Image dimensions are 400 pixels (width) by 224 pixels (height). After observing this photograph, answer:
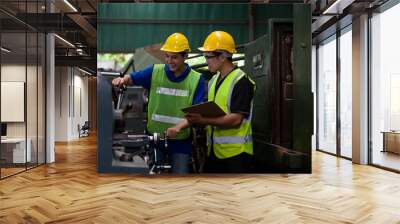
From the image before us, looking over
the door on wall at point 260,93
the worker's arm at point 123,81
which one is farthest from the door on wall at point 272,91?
the worker's arm at point 123,81

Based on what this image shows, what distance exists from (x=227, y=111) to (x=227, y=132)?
0.88 ft

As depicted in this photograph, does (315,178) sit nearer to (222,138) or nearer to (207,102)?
(222,138)

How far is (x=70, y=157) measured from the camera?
9.33 m

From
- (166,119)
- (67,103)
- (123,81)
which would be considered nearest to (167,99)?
(166,119)

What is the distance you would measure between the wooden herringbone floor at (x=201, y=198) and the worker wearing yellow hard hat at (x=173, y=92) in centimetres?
54

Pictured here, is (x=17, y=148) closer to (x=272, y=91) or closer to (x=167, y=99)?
(x=167, y=99)

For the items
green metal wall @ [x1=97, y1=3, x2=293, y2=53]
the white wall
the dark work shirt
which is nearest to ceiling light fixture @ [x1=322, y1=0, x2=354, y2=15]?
green metal wall @ [x1=97, y1=3, x2=293, y2=53]

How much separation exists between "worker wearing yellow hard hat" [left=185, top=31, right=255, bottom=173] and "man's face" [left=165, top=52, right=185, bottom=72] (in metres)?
0.29

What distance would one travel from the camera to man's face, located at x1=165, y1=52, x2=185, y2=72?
5336mm

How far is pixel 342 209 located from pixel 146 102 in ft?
8.60

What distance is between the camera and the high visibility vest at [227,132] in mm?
5207

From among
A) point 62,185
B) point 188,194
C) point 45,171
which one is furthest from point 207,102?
point 45,171

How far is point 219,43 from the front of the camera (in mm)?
5395

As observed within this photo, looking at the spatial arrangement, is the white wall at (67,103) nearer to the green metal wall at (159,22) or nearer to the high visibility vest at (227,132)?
the green metal wall at (159,22)
